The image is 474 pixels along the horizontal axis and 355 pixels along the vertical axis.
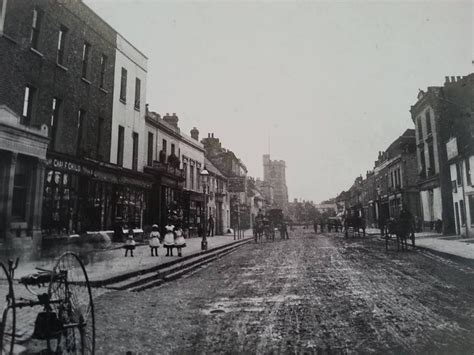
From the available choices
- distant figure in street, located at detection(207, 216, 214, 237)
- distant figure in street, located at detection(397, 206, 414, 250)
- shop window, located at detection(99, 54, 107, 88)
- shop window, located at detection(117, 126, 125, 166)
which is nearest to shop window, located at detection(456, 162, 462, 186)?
distant figure in street, located at detection(397, 206, 414, 250)

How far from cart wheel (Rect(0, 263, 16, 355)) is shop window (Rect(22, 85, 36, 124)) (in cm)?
618

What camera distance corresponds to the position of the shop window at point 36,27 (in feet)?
38.8

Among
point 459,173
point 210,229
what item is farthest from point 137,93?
point 459,173

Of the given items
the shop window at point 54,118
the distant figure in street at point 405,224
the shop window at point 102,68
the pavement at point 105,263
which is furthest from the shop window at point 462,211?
the shop window at point 54,118

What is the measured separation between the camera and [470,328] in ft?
14.9

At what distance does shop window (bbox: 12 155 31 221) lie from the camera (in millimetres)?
10734

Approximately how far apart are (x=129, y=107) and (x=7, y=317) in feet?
52.4

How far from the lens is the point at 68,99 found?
13930 millimetres

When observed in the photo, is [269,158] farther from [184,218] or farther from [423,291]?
[423,291]

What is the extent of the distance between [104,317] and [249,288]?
3235 millimetres

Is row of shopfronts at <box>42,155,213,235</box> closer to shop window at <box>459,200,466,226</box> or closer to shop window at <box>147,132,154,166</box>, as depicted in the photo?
shop window at <box>147,132,154,166</box>

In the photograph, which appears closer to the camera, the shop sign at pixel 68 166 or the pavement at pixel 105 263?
the pavement at pixel 105 263

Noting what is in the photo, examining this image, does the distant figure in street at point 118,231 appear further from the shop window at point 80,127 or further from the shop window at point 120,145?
the shop window at point 80,127

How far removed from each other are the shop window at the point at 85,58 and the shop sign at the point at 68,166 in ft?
13.5
